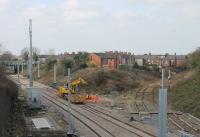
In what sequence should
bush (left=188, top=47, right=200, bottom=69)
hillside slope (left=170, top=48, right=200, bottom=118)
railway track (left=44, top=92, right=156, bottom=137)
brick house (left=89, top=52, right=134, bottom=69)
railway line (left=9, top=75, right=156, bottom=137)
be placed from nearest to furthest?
railway track (left=44, top=92, right=156, bottom=137)
railway line (left=9, top=75, right=156, bottom=137)
hillside slope (left=170, top=48, right=200, bottom=118)
bush (left=188, top=47, right=200, bottom=69)
brick house (left=89, top=52, right=134, bottom=69)

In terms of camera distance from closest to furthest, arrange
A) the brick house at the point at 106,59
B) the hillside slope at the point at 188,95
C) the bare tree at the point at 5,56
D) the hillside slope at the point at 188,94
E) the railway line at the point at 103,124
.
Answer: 1. the railway line at the point at 103,124
2. the hillside slope at the point at 188,95
3. the hillside slope at the point at 188,94
4. the bare tree at the point at 5,56
5. the brick house at the point at 106,59

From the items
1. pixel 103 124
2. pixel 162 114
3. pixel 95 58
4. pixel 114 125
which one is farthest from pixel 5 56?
pixel 162 114

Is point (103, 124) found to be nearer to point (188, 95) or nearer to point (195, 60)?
point (188, 95)

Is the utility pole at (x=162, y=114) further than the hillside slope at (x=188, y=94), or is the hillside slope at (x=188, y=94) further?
the hillside slope at (x=188, y=94)

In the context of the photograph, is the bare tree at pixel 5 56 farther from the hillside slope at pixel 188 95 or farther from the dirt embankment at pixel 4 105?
the dirt embankment at pixel 4 105

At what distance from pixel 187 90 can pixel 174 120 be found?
18201 mm

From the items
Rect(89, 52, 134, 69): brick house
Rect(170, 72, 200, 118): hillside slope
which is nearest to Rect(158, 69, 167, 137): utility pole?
Rect(170, 72, 200, 118): hillside slope

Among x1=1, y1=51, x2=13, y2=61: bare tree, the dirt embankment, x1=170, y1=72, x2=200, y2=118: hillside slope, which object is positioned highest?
x1=1, y1=51, x2=13, y2=61: bare tree

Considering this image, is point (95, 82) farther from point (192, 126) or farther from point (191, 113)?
point (192, 126)

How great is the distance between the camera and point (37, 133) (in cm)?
2708

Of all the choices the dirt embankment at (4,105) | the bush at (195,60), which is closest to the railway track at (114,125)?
the dirt embankment at (4,105)

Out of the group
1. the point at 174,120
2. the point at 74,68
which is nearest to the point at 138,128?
the point at 174,120

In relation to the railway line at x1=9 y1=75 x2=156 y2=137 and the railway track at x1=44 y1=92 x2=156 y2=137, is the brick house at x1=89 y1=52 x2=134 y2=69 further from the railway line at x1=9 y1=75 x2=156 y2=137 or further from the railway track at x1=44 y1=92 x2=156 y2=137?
the railway track at x1=44 y1=92 x2=156 y2=137

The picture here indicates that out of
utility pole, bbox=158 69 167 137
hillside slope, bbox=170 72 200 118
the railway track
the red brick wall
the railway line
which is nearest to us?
utility pole, bbox=158 69 167 137
